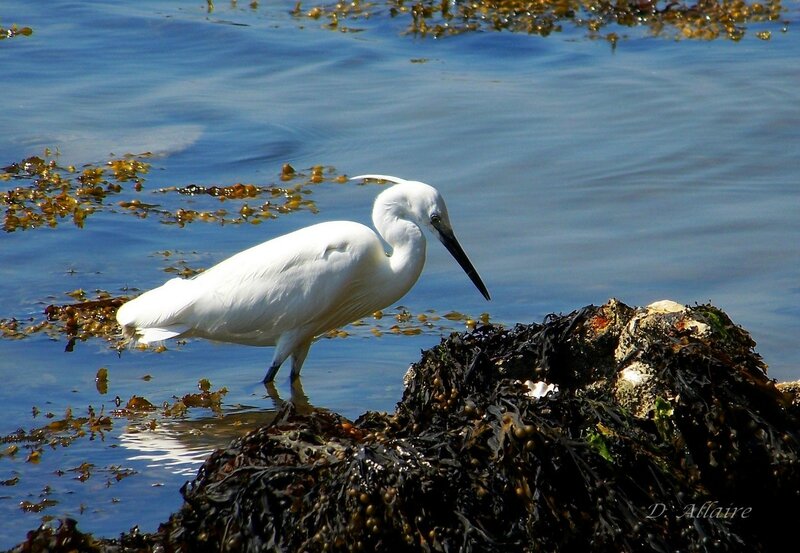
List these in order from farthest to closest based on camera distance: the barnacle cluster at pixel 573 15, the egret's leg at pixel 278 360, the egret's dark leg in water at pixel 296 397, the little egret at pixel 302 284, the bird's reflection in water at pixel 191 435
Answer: the barnacle cluster at pixel 573 15 → the egret's leg at pixel 278 360 → the little egret at pixel 302 284 → the egret's dark leg in water at pixel 296 397 → the bird's reflection in water at pixel 191 435

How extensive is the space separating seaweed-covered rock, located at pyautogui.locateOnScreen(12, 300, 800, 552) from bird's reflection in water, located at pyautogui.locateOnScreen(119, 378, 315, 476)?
3.69 feet

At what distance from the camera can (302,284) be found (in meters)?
5.94

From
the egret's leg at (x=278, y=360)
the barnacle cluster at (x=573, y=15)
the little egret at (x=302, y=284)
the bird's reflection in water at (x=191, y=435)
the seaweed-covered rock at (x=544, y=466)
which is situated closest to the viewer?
the seaweed-covered rock at (x=544, y=466)

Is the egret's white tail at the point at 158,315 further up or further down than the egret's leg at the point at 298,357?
further up

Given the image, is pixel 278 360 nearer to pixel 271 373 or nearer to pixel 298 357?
pixel 271 373

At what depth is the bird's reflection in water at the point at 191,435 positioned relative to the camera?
500cm

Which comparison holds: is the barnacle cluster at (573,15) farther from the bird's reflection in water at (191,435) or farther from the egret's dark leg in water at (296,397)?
the bird's reflection in water at (191,435)

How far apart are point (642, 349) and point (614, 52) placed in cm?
920

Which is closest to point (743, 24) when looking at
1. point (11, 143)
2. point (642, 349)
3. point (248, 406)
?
point (11, 143)

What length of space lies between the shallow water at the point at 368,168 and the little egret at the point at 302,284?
0.28 meters

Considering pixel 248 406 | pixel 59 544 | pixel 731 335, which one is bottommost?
pixel 248 406

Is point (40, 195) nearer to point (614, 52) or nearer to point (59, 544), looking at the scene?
point (59, 544)

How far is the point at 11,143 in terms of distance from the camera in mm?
9969

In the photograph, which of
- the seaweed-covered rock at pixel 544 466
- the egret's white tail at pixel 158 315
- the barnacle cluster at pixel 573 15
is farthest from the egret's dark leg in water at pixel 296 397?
the barnacle cluster at pixel 573 15
